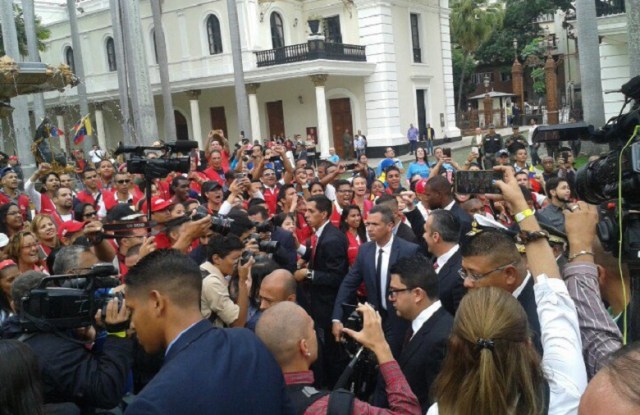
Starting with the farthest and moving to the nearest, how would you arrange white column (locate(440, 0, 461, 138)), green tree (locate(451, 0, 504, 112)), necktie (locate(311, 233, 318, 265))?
green tree (locate(451, 0, 504, 112))
white column (locate(440, 0, 461, 138))
necktie (locate(311, 233, 318, 265))

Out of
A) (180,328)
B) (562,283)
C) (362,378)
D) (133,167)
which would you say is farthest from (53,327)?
(562,283)

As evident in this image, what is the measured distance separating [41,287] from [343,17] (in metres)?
29.2

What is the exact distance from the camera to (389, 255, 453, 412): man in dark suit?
11.3ft

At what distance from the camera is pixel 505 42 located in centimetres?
5047

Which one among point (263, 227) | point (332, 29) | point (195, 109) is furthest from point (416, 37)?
point (263, 227)

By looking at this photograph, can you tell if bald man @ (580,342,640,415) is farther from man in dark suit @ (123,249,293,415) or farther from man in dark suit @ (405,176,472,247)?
man in dark suit @ (405,176,472,247)

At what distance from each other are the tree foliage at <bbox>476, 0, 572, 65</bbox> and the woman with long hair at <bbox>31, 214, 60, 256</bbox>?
4818 cm

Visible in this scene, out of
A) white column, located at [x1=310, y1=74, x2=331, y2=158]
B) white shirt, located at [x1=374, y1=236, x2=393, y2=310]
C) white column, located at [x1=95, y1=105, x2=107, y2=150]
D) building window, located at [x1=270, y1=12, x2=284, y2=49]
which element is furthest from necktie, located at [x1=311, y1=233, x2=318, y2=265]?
white column, located at [x1=95, y1=105, x2=107, y2=150]

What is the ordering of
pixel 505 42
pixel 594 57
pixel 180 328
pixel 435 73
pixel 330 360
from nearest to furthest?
1. pixel 180 328
2. pixel 330 360
3. pixel 594 57
4. pixel 435 73
5. pixel 505 42

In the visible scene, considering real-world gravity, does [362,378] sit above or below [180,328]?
below

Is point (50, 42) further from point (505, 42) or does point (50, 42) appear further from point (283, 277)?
point (283, 277)

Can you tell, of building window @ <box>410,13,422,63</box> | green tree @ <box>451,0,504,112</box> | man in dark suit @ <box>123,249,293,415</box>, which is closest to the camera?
man in dark suit @ <box>123,249,293,415</box>

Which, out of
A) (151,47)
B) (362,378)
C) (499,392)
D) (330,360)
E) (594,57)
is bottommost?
(330,360)

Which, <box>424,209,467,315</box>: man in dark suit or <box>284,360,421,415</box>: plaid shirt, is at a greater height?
<box>424,209,467,315</box>: man in dark suit
